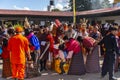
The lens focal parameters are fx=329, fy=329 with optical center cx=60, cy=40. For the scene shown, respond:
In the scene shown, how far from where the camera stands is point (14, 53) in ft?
29.6

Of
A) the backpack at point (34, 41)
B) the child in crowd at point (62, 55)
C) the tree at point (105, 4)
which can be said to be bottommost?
the child in crowd at point (62, 55)

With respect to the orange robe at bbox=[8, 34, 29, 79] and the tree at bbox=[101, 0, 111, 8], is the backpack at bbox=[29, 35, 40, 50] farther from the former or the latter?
the tree at bbox=[101, 0, 111, 8]

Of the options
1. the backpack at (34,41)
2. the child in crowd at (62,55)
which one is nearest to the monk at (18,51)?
the backpack at (34,41)

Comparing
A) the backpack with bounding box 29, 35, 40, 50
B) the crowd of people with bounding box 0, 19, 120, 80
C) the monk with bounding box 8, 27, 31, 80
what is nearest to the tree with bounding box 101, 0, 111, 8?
the crowd of people with bounding box 0, 19, 120, 80

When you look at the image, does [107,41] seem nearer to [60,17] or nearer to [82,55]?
[82,55]

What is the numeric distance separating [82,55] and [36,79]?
176 cm

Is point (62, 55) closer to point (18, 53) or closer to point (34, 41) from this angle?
point (34, 41)

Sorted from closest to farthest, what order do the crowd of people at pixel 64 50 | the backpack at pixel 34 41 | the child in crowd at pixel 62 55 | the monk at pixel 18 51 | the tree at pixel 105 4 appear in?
the monk at pixel 18 51 < the crowd of people at pixel 64 50 < the backpack at pixel 34 41 < the child in crowd at pixel 62 55 < the tree at pixel 105 4

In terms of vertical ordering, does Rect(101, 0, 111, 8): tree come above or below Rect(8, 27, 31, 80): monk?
above

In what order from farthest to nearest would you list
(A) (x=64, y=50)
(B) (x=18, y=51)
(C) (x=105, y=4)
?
1. (C) (x=105, y=4)
2. (A) (x=64, y=50)
3. (B) (x=18, y=51)

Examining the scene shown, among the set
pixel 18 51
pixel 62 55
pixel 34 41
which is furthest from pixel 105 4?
pixel 18 51

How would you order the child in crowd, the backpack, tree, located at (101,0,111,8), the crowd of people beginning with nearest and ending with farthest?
the crowd of people < the backpack < the child in crowd < tree, located at (101,0,111,8)

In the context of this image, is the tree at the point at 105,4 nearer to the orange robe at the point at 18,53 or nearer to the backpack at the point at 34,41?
the backpack at the point at 34,41

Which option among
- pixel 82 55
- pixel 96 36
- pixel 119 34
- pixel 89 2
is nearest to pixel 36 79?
pixel 82 55
